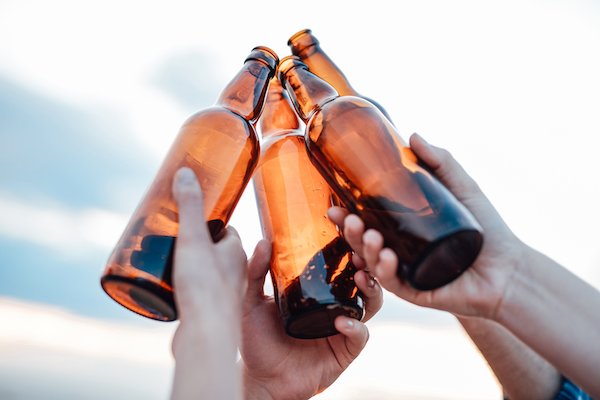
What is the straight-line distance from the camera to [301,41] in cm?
133

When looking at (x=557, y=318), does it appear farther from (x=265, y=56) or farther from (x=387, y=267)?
(x=265, y=56)

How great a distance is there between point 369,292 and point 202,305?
0.44 m

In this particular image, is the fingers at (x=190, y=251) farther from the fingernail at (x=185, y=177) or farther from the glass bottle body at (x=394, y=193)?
the glass bottle body at (x=394, y=193)

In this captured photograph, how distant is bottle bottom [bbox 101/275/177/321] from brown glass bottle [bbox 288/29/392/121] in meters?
0.73

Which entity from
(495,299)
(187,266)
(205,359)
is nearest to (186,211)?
(187,266)

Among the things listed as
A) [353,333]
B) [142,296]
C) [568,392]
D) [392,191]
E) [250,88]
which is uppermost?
[250,88]

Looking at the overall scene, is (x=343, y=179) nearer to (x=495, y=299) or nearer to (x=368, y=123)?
(x=368, y=123)

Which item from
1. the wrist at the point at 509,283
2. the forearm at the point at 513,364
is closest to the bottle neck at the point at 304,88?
the wrist at the point at 509,283

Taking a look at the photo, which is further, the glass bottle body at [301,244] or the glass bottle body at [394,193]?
the glass bottle body at [301,244]

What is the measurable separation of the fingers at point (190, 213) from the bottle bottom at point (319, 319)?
0.90 ft

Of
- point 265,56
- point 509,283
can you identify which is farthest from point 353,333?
point 265,56

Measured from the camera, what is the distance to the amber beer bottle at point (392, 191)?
0.75 metres

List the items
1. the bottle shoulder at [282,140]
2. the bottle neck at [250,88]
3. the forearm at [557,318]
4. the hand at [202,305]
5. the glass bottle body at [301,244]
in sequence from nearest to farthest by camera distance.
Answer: the hand at [202,305] → the forearm at [557,318] → the glass bottle body at [301,244] → the bottle neck at [250,88] → the bottle shoulder at [282,140]

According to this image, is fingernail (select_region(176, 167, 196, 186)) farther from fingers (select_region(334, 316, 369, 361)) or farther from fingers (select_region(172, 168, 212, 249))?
fingers (select_region(334, 316, 369, 361))
